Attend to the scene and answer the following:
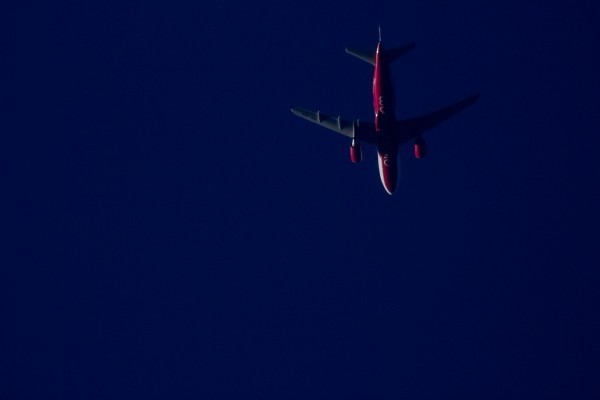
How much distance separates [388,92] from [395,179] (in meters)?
9.09

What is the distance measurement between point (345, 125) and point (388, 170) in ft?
16.5

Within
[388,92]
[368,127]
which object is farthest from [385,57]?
[368,127]

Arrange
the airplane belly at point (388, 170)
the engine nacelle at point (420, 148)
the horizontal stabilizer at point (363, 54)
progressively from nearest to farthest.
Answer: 1. the horizontal stabilizer at point (363, 54)
2. the airplane belly at point (388, 170)
3. the engine nacelle at point (420, 148)

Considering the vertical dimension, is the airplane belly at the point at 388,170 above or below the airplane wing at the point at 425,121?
below

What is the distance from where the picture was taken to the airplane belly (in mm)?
72250

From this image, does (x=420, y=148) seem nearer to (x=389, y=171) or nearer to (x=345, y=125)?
(x=389, y=171)

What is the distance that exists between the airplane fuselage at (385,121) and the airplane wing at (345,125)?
1.37 metres

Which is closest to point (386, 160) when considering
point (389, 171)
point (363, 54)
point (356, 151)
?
point (389, 171)

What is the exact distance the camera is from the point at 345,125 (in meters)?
73.4

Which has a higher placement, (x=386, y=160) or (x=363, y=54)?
(x=363, y=54)

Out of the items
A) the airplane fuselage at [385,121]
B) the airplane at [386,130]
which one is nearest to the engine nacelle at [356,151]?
the airplane at [386,130]

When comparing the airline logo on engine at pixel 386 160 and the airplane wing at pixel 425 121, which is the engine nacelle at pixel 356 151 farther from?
the airplane wing at pixel 425 121

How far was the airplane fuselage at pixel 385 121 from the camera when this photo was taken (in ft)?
→ 219

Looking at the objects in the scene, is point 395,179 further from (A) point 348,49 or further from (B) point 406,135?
(A) point 348,49
